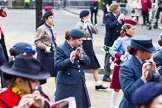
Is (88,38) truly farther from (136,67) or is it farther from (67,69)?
(136,67)

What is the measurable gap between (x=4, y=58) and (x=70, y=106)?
4.36 meters

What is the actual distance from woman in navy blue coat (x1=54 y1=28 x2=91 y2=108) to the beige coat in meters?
2.24

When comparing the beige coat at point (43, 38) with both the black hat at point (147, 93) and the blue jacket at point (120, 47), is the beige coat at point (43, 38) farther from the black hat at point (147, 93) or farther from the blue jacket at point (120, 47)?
the black hat at point (147, 93)

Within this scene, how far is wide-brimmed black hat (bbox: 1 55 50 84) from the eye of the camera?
13.0 ft

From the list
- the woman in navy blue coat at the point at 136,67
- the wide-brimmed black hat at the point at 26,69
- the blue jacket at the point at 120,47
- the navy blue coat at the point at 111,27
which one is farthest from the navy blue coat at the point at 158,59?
the navy blue coat at the point at 111,27

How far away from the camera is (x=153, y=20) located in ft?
80.2

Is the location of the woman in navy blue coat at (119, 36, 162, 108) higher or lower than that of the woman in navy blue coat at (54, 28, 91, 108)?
higher

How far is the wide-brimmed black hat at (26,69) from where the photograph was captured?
13.0ft

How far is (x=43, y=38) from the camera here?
9.72 metres

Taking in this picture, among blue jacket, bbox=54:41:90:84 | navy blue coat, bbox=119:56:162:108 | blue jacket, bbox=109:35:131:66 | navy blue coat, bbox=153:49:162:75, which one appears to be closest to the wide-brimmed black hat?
navy blue coat, bbox=119:56:162:108

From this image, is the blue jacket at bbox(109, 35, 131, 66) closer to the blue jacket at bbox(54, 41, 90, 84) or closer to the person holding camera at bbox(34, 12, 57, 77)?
the blue jacket at bbox(54, 41, 90, 84)

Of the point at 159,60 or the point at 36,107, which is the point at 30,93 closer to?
the point at 36,107

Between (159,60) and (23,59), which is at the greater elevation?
(23,59)

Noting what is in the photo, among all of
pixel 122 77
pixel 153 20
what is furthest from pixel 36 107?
pixel 153 20
